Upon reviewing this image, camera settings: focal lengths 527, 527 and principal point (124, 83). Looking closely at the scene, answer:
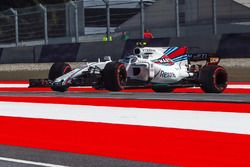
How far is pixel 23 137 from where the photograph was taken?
23.6 feet

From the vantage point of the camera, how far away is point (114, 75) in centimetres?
1184

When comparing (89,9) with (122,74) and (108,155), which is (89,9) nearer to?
(122,74)

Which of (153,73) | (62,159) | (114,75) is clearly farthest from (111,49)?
(62,159)

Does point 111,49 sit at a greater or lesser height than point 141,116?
greater

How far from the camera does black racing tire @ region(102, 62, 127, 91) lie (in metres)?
11.9

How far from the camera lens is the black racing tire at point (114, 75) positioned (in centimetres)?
1186

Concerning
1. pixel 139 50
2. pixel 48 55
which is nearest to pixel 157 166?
pixel 139 50

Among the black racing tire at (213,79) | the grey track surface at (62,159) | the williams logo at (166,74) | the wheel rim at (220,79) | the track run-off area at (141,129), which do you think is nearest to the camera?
the grey track surface at (62,159)

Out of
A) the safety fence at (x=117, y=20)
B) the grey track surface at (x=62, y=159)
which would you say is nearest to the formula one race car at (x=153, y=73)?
the safety fence at (x=117, y=20)

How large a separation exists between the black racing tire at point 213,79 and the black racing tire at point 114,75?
5.87 ft

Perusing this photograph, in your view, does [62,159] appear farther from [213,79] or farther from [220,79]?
[220,79]

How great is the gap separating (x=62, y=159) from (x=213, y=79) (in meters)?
6.72

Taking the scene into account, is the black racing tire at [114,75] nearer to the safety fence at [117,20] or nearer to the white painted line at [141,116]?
the white painted line at [141,116]

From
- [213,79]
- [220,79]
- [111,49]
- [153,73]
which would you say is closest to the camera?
[213,79]
